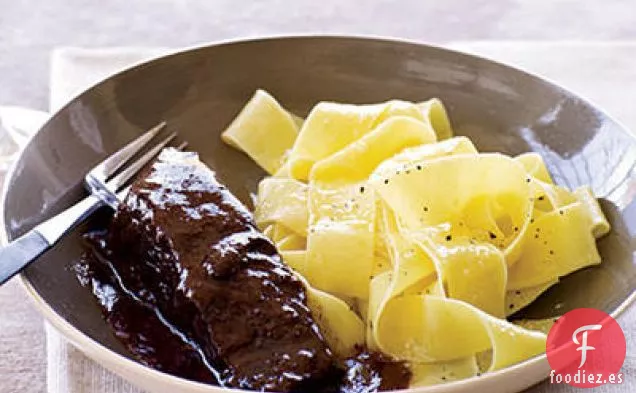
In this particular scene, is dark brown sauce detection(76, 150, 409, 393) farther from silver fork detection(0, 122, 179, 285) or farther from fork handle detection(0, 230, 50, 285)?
fork handle detection(0, 230, 50, 285)

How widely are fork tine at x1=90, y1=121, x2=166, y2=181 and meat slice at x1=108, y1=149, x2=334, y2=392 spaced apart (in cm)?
25

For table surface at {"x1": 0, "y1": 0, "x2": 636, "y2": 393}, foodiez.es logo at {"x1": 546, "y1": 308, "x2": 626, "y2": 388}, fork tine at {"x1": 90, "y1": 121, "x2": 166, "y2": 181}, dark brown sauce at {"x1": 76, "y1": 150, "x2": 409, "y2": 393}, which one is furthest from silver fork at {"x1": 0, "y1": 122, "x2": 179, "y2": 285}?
table surface at {"x1": 0, "y1": 0, "x2": 636, "y2": 393}

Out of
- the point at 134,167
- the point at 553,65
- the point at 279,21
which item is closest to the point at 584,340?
the point at 134,167

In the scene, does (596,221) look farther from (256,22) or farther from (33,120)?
(256,22)

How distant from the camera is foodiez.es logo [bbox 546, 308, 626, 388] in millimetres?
2535

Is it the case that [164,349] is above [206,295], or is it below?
below

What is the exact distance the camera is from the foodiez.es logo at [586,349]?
254cm

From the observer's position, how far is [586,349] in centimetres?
264

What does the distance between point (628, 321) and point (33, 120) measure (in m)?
2.32

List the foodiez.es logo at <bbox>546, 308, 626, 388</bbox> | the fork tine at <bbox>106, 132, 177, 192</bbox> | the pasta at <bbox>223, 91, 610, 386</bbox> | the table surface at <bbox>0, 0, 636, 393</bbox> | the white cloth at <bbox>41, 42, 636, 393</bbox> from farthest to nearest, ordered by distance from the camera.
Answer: the table surface at <bbox>0, 0, 636, 393</bbox> < the white cloth at <bbox>41, 42, 636, 393</bbox> < the fork tine at <bbox>106, 132, 177, 192</bbox> < the pasta at <bbox>223, 91, 610, 386</bbox> < the foodiez.es logo at <bbox>546, 308, 626, 388</bbox>

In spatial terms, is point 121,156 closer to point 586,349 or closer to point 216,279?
point 216,279

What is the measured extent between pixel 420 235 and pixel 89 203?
3.32ft

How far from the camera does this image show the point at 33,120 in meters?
4.01

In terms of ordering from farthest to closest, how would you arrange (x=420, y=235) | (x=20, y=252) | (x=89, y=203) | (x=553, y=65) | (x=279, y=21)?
1. (x=279, y=21)
2. (x=553, y=65)
3. (x=89, y=203)
4. (x=420, y=235)
5. (x=20, y=252)
